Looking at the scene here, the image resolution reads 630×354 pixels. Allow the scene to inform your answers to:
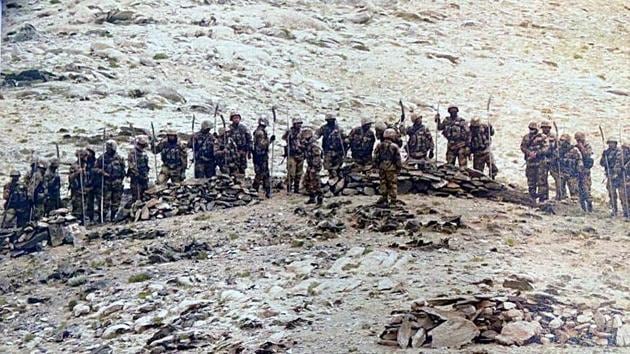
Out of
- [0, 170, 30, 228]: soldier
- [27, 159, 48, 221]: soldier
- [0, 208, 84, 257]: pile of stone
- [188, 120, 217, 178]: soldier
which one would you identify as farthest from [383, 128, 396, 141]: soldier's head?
[0, 170, 30, 228]: soldier

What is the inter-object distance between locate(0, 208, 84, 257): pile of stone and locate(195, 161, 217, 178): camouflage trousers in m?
Result: 1.45

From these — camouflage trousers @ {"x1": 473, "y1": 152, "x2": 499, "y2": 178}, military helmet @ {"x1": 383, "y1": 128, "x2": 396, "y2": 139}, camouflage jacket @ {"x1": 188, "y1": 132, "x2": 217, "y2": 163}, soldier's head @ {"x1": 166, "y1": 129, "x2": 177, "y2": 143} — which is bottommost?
camouflage trousers @ {"x1": 473, "y1": 152, "x2": 499, "y2": 178}

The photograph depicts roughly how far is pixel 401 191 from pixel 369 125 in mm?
973

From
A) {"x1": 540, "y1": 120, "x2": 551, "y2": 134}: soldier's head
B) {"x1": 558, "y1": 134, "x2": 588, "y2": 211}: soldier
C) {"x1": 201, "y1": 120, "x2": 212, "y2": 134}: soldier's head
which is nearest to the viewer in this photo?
{"x1": 558, "y1": 134, "x2": 588, "y2": 211}: soldier

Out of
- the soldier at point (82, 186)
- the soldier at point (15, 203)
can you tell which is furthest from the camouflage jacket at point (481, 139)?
the soldier at point (15, 203)

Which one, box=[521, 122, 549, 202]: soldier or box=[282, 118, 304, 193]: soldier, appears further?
box=[282, 118, 304, 193]: soldier

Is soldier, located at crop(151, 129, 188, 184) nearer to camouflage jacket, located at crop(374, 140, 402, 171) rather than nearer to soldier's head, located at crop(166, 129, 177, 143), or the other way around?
soldier's head, located at crop(166, 129, 177, 143)

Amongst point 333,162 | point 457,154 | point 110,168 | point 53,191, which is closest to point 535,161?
point 457,154

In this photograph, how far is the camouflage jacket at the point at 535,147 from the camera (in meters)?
9.34

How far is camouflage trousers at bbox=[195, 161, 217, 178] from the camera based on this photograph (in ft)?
31.5

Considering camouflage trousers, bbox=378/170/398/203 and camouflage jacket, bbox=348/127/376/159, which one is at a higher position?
camouflage jacket, bbox=348/127/376/159

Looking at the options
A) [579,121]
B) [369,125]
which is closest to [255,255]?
[369,125]

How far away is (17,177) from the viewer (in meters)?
9.18

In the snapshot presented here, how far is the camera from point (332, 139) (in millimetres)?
9633
